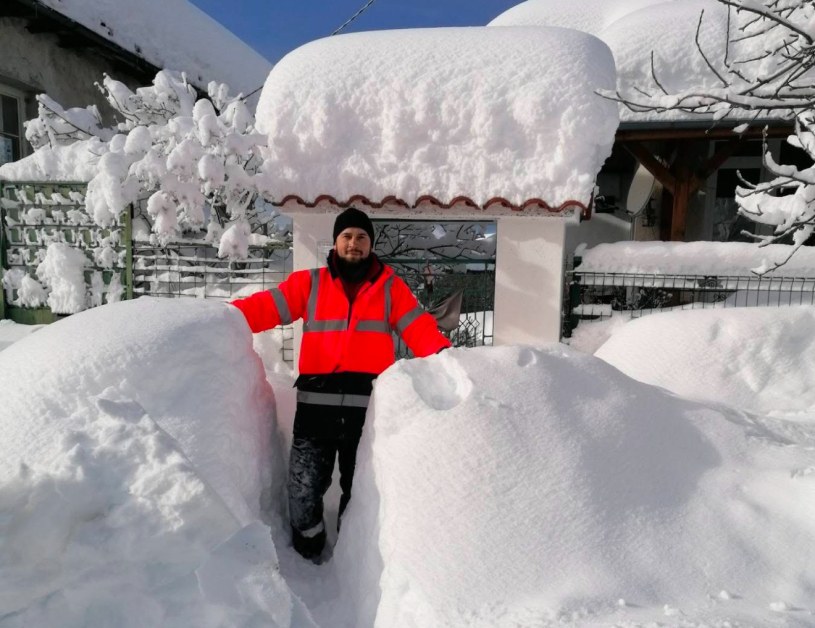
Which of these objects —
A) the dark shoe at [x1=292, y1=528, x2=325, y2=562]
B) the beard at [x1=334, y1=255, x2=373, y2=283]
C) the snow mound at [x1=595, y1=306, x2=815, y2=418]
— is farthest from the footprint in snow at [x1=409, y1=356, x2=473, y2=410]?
the snow mound at [x1=595, y1=306, x2=815, y2=418]

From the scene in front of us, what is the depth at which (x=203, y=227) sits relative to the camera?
6.43 meters

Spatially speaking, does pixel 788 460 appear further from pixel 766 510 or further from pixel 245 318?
pixel 245 318

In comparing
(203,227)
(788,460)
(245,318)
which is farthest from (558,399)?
(203,227)

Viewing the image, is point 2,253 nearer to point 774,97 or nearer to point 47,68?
point 47,68

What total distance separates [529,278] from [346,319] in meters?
2.80

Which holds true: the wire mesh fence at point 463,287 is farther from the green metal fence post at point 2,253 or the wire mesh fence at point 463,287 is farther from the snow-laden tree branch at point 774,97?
the green metal fence post at point 2,253

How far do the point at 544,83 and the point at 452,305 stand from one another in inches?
84.1

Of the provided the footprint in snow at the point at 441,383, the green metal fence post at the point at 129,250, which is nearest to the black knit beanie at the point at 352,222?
the footprint in snow at the point at 441,383

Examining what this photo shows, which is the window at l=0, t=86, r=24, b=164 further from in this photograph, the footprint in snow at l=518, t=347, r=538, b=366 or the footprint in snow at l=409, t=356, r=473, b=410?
the footprint in snow at l=518, t=347, r=538, b=366

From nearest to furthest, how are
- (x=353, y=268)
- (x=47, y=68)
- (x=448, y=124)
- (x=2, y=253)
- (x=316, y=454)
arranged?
A: 1. (x=316, y=454)
2. (x=353, y=268)
3. (x=448, y=124)
4. (x=2, y=253)
5. (x=47, y=68)

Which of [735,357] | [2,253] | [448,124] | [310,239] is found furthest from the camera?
[2,253]

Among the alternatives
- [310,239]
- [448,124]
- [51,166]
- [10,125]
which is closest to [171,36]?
[10,125]

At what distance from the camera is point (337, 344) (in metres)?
2.77

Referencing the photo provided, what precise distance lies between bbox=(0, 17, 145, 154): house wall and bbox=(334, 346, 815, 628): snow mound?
9047 millimetres
